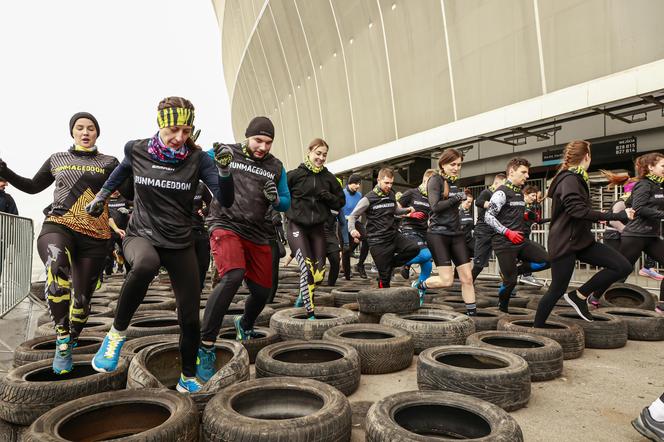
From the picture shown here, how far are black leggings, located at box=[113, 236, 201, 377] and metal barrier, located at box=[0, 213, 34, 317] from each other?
497cm

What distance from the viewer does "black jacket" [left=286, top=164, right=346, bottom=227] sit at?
18.7ft

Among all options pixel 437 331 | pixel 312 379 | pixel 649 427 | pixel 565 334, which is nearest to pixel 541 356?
pixel 565 334

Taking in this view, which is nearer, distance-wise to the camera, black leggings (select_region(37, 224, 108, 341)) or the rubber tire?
the rubber tire

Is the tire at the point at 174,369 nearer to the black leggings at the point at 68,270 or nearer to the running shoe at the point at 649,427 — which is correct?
the black leggings at the point at 68,270

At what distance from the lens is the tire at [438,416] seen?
7.93ft

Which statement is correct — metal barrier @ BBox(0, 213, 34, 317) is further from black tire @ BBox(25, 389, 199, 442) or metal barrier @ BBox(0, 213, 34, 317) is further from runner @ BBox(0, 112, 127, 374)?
black tire @ BBox(25, 389, 199, 442)

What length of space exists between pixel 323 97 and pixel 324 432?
76.2 feet

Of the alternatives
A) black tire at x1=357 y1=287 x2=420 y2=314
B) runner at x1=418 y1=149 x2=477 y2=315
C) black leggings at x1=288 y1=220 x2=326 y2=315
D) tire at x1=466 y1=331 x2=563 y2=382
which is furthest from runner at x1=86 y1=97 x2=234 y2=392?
runner at x1=418 y1=149 x2=477 y2=315

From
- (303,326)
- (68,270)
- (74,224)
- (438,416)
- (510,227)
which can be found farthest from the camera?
(510,227)

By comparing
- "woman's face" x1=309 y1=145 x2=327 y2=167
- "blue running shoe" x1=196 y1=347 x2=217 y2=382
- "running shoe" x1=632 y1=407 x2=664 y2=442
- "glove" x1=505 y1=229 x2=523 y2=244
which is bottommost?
"running shoe" x1=632 y1=407 x2=664 y2=442

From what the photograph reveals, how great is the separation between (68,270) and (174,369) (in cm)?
125

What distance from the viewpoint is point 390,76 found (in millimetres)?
18406

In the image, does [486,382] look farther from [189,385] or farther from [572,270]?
[572,270]

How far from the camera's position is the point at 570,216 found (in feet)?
15.3
